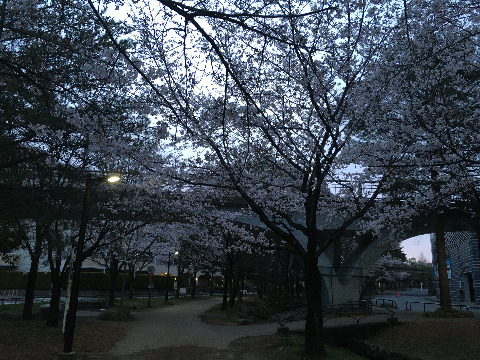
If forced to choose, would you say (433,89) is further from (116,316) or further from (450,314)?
(116,316)

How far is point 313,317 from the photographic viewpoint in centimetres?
1065

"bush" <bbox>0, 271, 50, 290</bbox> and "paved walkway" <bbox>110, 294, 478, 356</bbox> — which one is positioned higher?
"bush" <bbox>0, 271, 50, 290</bbox>

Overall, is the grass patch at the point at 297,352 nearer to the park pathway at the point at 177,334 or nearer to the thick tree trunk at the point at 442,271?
the park pathway at the point at 177,334

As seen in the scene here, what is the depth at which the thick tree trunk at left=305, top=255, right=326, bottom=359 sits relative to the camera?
10461mm

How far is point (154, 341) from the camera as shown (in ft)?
44.6

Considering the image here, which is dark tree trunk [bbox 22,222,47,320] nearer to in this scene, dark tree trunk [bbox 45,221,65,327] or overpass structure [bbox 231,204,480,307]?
dark tree trunk [bbox 45,221,65,327]

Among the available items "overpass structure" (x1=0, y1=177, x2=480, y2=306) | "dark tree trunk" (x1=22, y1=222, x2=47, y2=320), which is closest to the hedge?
"overpass structure" (x1=0, y1=177, x2=480, y2=306)

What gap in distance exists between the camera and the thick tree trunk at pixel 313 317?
412 inches

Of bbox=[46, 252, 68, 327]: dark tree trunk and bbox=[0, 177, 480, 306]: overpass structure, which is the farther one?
bbox=[0, 177, 480, 306]: overpass structure

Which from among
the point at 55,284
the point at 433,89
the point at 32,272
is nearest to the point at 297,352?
Answer: the point at 433,89

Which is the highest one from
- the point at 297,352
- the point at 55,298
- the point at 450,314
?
the point at 55,298

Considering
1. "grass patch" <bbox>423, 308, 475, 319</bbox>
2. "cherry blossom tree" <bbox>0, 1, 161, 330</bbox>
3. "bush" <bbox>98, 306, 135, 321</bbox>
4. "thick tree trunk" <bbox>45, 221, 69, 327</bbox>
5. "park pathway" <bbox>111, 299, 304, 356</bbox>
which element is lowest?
"park pathway" <bbox>111, 299, 304, 356</bbox>

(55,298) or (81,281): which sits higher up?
(55,298)

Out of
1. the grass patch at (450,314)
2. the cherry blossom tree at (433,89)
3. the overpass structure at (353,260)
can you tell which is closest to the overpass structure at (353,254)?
the overpass structure at (353,260)
